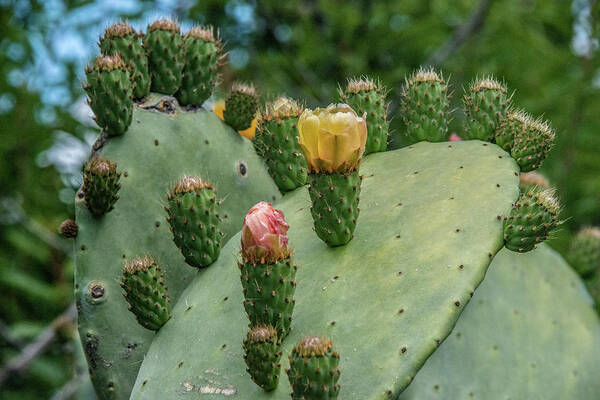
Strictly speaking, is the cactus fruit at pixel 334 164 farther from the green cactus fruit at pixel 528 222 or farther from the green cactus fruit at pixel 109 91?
the green cactus fruit at pixel 109 91

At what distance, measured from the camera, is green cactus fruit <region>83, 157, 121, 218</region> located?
4.16ft

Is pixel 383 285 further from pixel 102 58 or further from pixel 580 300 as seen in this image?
pixel 580 300

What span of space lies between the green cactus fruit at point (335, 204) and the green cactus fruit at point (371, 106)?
28 cm

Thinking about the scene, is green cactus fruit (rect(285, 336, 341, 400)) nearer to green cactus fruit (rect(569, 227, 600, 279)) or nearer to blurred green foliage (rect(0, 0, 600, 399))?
green cactus fruit (rect(569, 227, 600, 279))

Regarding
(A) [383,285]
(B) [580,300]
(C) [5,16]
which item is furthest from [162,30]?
(C) [5,16]

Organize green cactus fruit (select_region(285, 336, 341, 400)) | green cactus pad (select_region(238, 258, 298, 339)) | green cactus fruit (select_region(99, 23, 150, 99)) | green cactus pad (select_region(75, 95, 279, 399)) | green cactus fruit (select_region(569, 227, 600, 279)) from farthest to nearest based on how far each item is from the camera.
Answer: green cactus fruit (select_region(569, 227, 600, 279)) → green cactus fruit (select_region(99, 23, 150, 99)) → green cactus pad (select_region(75, 95, 279, 399)) → green cactus pad (select_region(238, 258, 298, 339)) → green cactus fruit (select_region(285, 336, 341, 400))

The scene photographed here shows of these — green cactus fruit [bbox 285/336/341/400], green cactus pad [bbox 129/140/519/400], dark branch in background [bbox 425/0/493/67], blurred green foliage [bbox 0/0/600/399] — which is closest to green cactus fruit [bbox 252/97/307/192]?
green cactus pad [bbox 129/140/519/400]

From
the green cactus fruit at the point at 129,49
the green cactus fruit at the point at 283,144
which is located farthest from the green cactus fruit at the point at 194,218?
the green cactus fruit at the point at 129,49

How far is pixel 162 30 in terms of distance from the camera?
1444 millimetres

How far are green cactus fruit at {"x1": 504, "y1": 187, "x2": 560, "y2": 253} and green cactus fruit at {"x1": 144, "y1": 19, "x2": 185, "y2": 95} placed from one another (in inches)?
32.3

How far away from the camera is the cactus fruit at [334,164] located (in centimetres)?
107

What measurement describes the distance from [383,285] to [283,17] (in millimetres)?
3951

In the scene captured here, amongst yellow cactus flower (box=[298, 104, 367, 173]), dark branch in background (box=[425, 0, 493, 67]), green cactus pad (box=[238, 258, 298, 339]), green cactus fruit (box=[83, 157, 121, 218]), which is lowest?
dark branch in background (box=[425, 0, 493, 67])

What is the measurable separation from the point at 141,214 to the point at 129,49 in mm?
371
